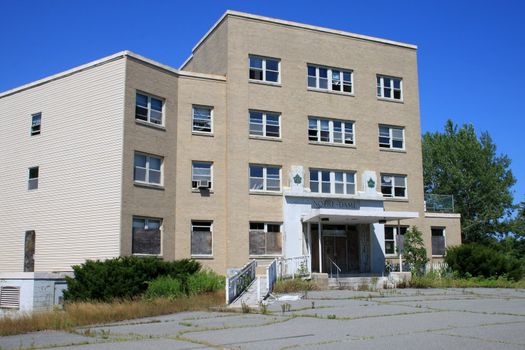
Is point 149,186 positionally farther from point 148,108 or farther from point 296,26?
point 296,26

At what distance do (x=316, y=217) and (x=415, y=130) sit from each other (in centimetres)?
1056

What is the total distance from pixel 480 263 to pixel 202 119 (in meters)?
17.2

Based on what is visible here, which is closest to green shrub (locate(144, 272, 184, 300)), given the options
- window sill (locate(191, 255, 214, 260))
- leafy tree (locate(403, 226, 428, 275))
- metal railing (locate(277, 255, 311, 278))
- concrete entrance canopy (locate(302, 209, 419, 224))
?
metal railing (locate(277, 255, 311, 278))

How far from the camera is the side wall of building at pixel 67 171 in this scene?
29359mm

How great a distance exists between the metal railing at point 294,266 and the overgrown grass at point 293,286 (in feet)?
7.71

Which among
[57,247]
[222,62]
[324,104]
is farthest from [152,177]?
[324,104]

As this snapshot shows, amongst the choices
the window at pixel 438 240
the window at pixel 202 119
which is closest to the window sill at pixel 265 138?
the window at pixel 202 119

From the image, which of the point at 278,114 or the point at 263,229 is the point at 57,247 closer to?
the point at 263,229

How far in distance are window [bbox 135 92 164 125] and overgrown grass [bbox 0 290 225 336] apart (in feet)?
38.4

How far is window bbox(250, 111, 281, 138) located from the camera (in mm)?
33656

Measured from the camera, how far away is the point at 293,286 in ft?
85.9

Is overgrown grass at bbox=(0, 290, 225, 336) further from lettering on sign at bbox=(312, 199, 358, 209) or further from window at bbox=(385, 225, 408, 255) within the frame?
window at bbox=(385, 225, 408, 255)

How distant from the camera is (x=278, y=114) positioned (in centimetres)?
3438

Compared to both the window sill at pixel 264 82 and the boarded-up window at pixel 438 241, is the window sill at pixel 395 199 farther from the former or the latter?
the window sill at pixel 264 82
